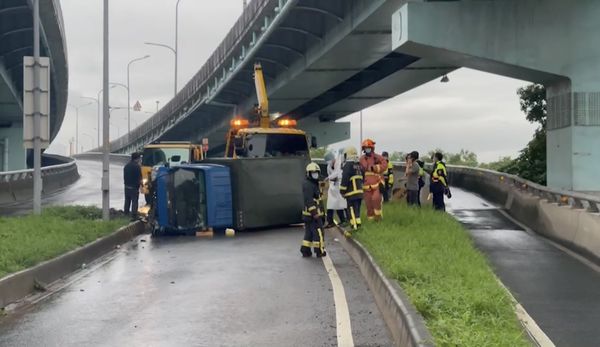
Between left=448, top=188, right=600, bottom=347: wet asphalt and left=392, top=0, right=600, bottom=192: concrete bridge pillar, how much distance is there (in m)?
2.24

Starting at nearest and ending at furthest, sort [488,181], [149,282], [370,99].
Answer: [149,282], [488,181], [370,99]

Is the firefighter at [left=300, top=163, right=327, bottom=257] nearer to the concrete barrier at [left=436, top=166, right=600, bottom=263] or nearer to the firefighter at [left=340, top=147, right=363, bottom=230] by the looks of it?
the firefighter at [left=340, top=147, right=363, bottom=230]

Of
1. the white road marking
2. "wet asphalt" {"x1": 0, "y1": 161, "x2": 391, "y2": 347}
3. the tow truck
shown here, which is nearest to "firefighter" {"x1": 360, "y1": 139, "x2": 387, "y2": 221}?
"wet asphalt" {"x1": 0, "y1": 161, "x2": 391, "y2": 347}

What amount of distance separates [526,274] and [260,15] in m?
17.0

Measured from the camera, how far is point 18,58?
1276 inches

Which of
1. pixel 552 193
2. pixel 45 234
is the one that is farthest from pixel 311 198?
pixel 552 193

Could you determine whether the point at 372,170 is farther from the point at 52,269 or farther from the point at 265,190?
the point at 52,269

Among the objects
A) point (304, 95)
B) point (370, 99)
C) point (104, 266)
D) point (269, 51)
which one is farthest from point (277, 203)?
point (370, 99)

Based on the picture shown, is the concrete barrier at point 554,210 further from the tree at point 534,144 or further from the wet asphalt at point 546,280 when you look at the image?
the tree at point 534,144

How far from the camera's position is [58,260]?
10953mm

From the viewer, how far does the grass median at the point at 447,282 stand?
5.92 metres

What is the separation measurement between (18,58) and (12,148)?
1667cm

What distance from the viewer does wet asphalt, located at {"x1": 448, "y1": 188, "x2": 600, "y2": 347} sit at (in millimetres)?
7367

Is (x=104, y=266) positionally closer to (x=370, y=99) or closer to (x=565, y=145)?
(x=565, y=145)
